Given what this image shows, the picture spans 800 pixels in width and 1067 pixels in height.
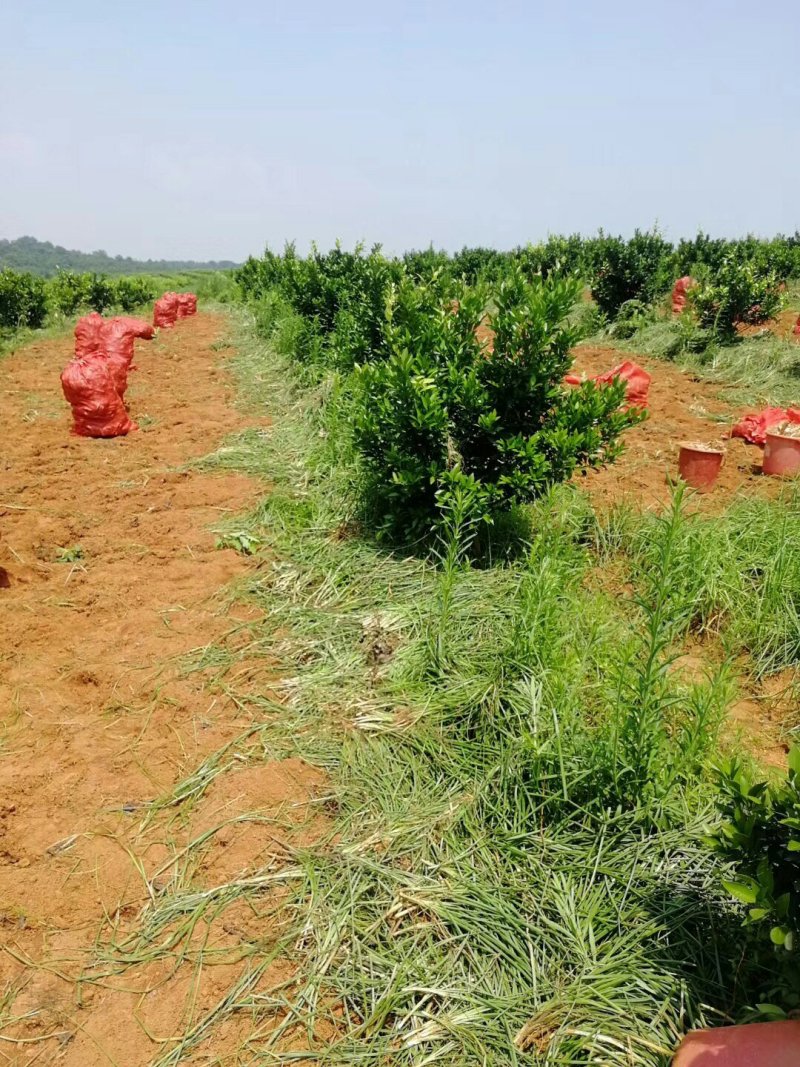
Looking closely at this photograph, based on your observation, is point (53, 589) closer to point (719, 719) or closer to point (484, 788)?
point (484, 788)

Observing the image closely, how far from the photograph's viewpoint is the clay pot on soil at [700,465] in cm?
457

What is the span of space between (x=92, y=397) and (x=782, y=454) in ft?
20.3

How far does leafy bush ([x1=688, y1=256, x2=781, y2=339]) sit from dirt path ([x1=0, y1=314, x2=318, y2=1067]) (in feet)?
26.5

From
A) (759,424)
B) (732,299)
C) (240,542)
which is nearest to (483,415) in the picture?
(240,542)

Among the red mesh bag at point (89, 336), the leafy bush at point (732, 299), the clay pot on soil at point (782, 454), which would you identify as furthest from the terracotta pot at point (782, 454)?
the red mesh bag at point (89, 336)

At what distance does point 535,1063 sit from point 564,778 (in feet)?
2.42

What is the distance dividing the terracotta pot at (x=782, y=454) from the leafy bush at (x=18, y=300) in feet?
58.1

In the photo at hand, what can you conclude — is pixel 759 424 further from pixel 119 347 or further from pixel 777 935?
pixel 119 347

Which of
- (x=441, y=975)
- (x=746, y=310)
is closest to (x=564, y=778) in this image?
(x=441, y=975)

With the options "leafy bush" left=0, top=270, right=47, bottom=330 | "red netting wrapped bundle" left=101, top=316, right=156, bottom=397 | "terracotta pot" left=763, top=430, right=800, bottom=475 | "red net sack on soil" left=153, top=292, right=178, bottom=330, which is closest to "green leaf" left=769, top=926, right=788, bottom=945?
"terracotta pot" left=763, top=430, right=800, bottom=475

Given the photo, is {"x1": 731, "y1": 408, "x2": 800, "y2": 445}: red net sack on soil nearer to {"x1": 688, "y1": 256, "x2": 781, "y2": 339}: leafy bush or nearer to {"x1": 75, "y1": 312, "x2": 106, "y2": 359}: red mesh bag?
{"x1": 688, "y1": 256, "x2": 781, "y2": 339}: leafy bush

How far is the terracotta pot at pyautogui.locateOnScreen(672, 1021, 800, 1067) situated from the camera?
129cm

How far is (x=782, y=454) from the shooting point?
15.8ft

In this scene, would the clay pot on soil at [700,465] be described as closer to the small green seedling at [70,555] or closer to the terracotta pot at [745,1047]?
the terracotta pot at [745,1047]
